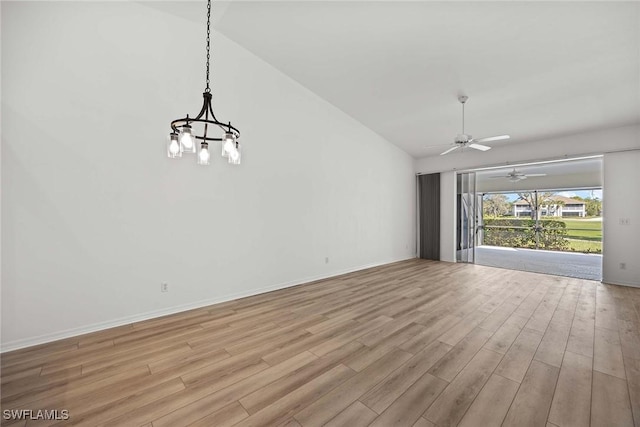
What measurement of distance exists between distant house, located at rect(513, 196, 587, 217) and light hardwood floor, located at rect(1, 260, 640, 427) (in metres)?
7.28

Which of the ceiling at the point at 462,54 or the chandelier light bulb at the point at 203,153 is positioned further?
the ceiling at the point at 462,54

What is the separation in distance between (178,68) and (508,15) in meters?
4.06

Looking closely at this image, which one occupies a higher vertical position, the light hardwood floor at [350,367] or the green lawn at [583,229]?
the green lawn at [583,229]

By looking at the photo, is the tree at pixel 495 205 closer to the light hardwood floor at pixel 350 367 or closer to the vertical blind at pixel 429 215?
the vertical blind at pixel 429 215

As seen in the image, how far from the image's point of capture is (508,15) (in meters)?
2.79

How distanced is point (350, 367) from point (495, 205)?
437 inches

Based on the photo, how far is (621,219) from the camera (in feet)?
15.8

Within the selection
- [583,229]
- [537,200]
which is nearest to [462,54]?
[537,200]

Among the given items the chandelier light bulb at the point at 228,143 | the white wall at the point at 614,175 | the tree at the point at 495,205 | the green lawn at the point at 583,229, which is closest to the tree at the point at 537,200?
the tree at the point at 495,205

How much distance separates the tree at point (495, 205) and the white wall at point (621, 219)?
5752 mm

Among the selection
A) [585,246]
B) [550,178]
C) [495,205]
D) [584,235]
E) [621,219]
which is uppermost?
[550,178]

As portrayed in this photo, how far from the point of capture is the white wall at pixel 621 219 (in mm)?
4691

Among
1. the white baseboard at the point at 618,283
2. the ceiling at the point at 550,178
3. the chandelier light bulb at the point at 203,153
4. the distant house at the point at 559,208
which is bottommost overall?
the white baseboard at the point at 618,283

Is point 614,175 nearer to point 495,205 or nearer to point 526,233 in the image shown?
point 526,233
